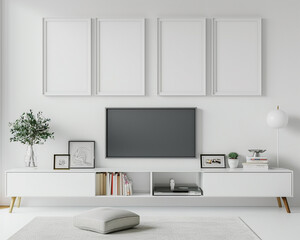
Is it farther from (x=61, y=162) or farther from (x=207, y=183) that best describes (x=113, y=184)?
(x=207, y=183)

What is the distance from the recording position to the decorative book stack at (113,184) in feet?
15.5

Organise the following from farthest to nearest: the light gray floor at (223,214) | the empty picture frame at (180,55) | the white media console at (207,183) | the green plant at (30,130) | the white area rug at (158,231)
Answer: the empty picture frame at (180,55)
the green plant at (30,130)
the white media console at (207,183)
the light gray floor at (223,214)
the white area rug at (158,231)

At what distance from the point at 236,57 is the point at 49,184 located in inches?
110

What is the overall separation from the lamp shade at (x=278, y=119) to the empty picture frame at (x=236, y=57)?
0.35 m

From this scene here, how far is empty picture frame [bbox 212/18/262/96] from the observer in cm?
500

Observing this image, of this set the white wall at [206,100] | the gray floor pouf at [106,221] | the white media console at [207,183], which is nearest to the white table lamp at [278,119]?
the white wall at [206,100]

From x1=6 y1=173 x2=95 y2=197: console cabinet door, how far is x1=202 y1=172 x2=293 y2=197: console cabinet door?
1461mm

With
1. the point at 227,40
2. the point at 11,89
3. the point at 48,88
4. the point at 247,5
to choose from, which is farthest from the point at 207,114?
the point at 11,89

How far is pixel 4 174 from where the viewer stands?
16.5 ft

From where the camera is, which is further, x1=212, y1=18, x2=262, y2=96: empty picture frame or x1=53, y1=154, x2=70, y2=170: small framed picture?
x1=212, y1=18, x2=262, y2=96: empty picture frame

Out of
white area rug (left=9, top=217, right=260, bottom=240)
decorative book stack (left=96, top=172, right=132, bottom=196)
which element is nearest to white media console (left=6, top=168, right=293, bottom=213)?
decorative book stack (left=96, top=172, right=132, bottom=196)

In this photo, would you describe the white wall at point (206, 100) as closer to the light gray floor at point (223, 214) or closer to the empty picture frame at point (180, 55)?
the empty picture frame at point (180, 55)

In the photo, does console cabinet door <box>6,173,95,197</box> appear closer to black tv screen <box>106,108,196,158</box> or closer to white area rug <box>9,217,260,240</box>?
black tv screen <box>106,108,196,158</box>

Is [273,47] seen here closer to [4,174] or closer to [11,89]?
[11,89]
